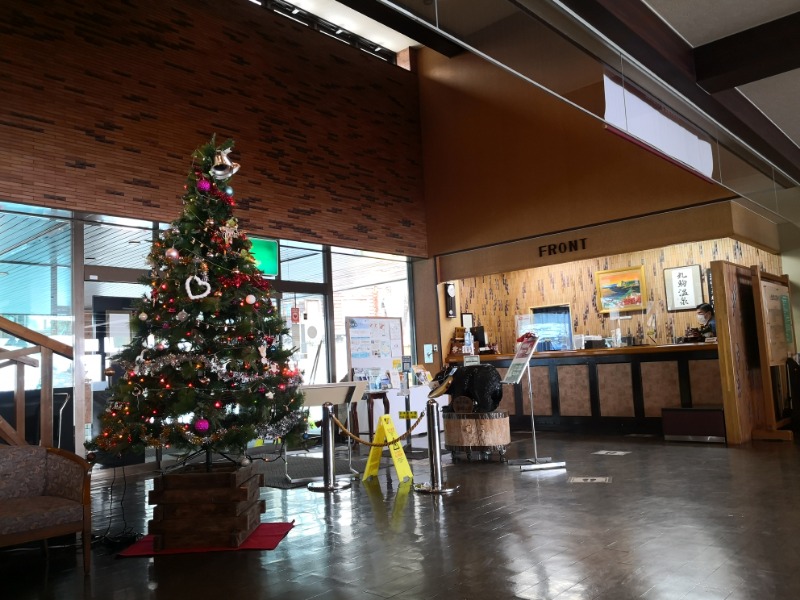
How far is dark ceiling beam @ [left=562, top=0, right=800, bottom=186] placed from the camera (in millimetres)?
3039

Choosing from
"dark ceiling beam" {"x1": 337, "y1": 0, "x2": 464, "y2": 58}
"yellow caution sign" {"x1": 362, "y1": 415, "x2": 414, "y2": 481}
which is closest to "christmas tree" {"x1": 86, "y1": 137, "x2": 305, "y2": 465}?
"yellow caution sign" {"x1": 362, "y1": 415, "x2": 414, "y2": 481}

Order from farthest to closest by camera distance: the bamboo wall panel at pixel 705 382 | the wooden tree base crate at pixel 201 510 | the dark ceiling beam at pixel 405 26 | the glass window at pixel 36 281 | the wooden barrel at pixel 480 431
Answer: the dark ceiling beam at pixel 405 26, the bamboo wall panel at pixel 705 382, the wooden barrel at pixel 480 431, the glass window at pixel 36 281, the wooden tree base crate at pixel 201 510

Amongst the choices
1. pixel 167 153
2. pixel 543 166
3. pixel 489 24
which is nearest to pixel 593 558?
pixel 489 24

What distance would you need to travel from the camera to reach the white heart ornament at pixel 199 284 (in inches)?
178

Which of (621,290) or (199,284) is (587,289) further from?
(199,284)

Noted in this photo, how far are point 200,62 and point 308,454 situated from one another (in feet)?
17.8

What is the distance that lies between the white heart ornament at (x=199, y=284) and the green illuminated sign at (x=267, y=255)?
4.60m

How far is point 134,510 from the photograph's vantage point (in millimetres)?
5516

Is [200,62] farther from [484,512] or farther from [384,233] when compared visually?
[484,512]

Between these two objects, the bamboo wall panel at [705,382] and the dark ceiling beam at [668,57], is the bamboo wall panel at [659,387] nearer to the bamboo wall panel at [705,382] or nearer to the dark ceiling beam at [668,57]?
the bamboo wall panel at [705,382]

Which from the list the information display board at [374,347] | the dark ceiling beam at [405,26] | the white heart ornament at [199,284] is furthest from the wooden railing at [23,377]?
the dark ceiling beam at [405,26]

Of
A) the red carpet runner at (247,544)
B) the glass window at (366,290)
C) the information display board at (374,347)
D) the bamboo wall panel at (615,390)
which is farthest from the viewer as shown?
the glass window at (366,290)

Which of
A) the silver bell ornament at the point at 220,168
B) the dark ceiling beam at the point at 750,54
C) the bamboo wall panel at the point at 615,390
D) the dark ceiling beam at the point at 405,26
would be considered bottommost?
the bamboo wall panel at the point at 615,390

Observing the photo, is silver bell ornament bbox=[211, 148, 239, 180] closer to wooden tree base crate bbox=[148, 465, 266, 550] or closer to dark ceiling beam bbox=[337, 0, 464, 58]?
wooden tree base crate bbox=[148, 465, 266, 550]
